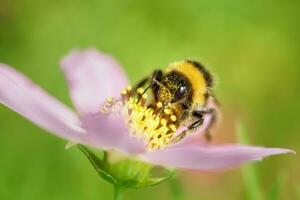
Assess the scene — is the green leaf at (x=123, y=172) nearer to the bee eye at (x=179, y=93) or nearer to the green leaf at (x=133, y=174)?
the green leaf at (x=133, y=174)

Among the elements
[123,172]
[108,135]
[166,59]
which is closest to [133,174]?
[123,172]

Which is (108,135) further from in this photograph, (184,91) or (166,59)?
(166,59)

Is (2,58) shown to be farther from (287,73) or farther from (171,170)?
(171,170)

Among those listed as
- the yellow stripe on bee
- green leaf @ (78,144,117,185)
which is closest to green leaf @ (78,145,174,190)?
green leaf @ (78,144,117,185)

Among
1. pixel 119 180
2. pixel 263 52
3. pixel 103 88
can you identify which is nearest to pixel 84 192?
pixel 103 88

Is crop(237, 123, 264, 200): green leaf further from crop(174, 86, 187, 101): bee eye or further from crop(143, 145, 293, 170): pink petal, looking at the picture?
crop(143, 145, 293, 170): pink petal

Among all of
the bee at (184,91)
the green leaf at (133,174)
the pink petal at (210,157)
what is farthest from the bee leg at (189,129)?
the pink petal at (210,157)
